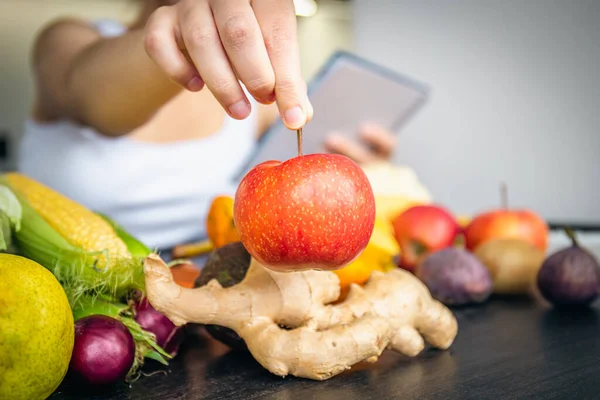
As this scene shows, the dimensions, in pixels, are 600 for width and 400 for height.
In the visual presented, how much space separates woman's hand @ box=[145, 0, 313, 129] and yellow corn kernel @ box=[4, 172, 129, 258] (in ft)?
0.54

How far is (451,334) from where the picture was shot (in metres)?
0.53

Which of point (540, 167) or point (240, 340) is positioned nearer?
point (240, 340)

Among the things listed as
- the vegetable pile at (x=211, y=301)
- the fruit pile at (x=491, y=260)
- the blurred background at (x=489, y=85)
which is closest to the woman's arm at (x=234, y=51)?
the vegetable pile at (x=211, y=301)

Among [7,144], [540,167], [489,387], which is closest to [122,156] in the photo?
[489,387]

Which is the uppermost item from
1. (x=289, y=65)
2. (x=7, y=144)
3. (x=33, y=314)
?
(x=289, y=65)

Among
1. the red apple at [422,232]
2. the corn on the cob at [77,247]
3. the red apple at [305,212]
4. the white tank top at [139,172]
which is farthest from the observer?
the white tank top at [139,172]

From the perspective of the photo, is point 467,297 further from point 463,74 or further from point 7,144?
point 7,144

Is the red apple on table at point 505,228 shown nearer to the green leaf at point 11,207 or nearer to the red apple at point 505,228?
the red apple at point 505,228

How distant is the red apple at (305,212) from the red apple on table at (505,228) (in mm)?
535

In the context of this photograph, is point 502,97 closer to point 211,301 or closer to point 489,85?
point 489,85

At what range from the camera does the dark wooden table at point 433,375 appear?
0.43 metres

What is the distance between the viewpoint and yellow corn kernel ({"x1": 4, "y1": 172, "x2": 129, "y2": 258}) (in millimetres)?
518

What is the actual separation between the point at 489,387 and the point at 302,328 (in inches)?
5.8

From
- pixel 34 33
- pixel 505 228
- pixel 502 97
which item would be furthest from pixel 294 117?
pixel 34 33
